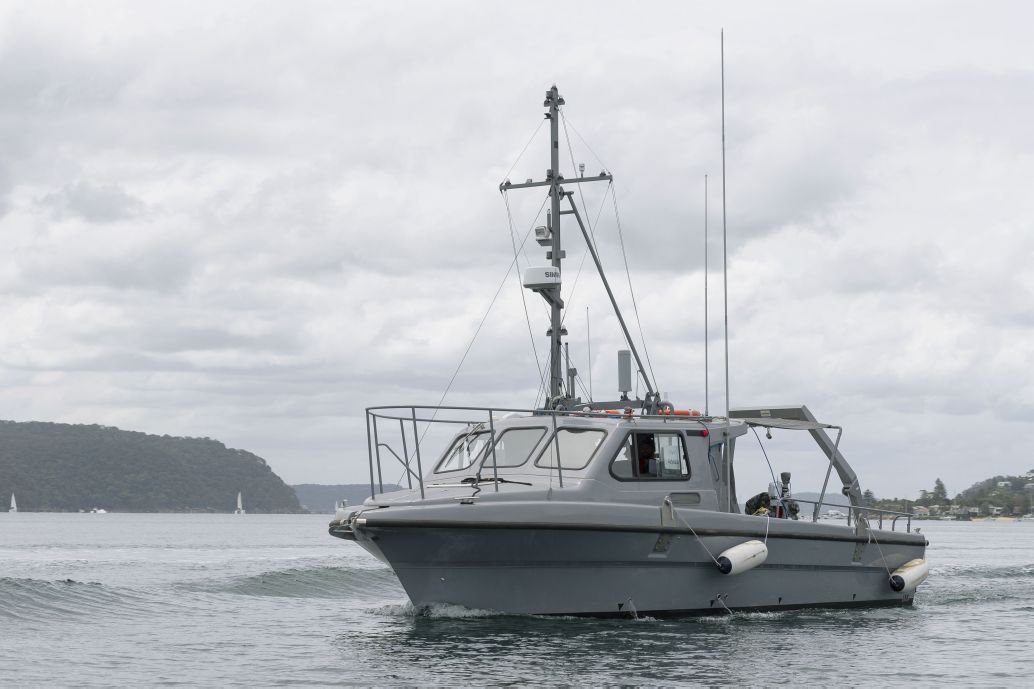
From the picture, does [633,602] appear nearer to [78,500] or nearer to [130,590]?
[130,590]

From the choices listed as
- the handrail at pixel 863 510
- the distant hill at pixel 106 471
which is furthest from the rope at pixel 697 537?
the distant hill at pixel 106 471

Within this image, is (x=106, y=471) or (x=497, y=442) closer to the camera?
(x=497, y=442)

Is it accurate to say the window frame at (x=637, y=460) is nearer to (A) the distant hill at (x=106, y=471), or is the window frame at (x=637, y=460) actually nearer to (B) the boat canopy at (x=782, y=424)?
(B) the boat canopy at (x=782, y=424)

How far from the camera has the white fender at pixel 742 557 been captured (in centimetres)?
1496

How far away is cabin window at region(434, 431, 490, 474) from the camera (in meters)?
16.0

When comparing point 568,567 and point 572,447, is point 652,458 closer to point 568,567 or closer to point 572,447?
point 572,447

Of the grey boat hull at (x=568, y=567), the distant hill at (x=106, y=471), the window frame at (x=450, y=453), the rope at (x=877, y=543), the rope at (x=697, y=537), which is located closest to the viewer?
the grey boat hull at (x=568, y=567)

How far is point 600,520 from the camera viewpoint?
46.1 feet

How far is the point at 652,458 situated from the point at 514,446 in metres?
1.73

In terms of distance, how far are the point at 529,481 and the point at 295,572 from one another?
36.3 feet

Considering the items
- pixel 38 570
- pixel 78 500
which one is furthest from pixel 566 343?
pixel 78 500

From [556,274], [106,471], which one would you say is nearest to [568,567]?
[556,274]

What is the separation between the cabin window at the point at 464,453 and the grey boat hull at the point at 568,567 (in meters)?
1.92

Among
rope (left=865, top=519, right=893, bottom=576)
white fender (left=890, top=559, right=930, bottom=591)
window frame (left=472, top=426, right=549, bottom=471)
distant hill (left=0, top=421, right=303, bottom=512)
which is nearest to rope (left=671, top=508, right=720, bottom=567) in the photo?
window frame (left=472, top=426, right=549, bottom=471)
